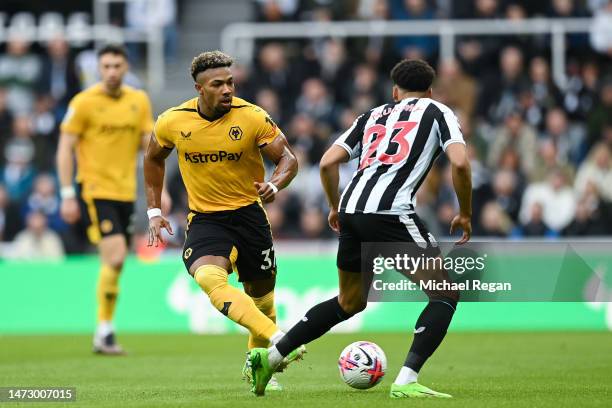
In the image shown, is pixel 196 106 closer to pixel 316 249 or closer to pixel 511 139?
pixel 316 249

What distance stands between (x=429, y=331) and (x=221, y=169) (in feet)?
6.35

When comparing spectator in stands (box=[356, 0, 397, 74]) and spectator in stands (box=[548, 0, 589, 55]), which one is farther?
spectator in stands (box=[356, 0, 397, 74])

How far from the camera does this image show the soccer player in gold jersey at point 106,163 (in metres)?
12.5

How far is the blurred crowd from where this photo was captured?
58.7 feet

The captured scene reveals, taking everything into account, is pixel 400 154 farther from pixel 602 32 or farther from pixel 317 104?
pixel 602 32

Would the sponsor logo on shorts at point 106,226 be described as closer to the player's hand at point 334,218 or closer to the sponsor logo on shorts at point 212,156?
the sponsor logo on shorts at point 212,156

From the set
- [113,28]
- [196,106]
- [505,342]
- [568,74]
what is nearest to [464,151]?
[196,106]

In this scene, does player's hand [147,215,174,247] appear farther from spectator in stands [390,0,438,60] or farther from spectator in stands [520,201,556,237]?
spectator in stands [390,0,438,60]

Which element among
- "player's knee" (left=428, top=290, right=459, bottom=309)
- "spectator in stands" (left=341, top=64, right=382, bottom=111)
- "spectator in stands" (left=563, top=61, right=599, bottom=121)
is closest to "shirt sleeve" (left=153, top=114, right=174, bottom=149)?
"player's knee" (left=428, top=290, right=459, bottom=309)

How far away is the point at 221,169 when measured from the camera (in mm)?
8938

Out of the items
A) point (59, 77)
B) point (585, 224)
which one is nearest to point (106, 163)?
point (585, 224)

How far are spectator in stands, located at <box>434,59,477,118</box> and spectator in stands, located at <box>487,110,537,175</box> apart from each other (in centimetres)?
75

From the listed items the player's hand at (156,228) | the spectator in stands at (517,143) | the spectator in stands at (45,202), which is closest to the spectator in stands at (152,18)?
the spectator in stands at (45,202)

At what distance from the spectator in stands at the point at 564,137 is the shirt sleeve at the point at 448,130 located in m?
10.6
